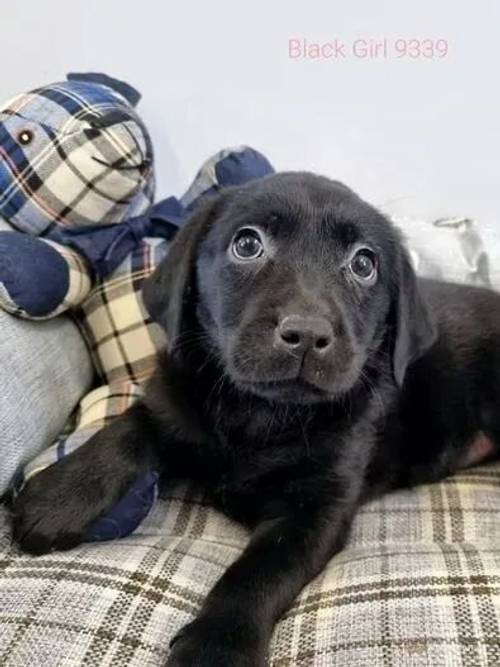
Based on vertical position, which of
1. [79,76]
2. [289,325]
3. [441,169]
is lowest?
[441,169]

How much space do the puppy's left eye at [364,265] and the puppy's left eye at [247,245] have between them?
0.15m

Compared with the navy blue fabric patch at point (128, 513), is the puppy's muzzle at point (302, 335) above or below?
above

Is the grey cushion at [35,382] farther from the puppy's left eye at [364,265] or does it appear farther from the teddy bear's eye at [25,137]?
the puppy's left eye at [364,265]

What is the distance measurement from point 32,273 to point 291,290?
1.88 ft

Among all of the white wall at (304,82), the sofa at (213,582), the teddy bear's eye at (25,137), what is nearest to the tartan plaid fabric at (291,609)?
the sofa at (213,582)

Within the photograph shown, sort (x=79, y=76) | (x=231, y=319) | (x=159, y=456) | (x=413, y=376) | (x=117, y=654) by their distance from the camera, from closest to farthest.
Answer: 1. (x=117, y=654)
2. (x=231, y=319)
3. (x=159, y=456)
4. (x=413, y=376)
5. (x=79, y=76)

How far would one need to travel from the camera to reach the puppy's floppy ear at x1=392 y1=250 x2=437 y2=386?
4.52ft

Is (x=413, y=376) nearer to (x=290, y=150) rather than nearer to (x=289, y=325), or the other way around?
(x=289, y=325)

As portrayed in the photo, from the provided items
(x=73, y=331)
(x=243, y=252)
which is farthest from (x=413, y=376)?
(x=73, y=331)

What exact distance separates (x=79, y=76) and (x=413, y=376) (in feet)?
3.57

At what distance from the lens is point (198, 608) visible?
3.64 ft

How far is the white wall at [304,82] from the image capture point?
85.8 inches

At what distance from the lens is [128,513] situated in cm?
127

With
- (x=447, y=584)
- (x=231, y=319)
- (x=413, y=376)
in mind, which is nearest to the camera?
(x=447, y=584)
